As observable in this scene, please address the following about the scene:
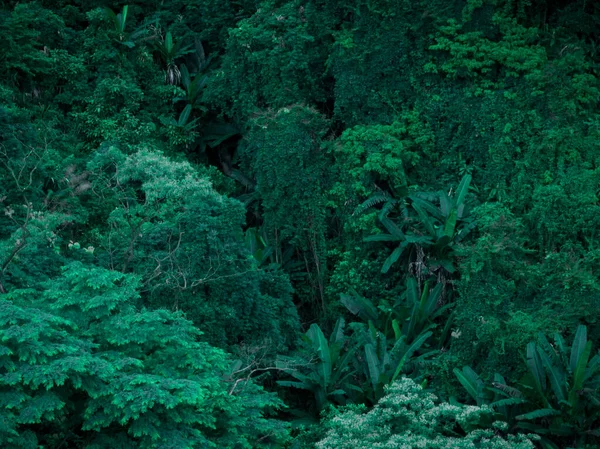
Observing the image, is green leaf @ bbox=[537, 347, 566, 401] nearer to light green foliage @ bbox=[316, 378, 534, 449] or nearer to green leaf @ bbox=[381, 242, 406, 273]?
light green foliage @ bbox=[316, 378, 534, 449]

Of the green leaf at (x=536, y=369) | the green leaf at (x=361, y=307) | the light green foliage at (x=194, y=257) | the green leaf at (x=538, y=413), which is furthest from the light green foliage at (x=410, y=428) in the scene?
the green leaf at (x=361, y=307)

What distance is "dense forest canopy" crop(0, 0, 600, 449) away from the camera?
9078 millimetres

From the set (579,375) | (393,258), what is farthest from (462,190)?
(579,375)

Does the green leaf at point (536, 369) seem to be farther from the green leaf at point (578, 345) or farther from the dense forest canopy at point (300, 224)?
the green leaf at point (578, 345)

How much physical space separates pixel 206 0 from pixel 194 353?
1226cm

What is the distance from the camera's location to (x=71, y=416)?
8594mm

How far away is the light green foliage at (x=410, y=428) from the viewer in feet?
30.8

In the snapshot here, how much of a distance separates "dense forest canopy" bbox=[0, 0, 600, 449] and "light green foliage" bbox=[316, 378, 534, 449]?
0.03 meters

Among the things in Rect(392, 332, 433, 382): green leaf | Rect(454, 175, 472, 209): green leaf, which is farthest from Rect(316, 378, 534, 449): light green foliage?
Rect(454, 175, 472, 209): green leaf

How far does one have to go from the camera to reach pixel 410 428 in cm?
974

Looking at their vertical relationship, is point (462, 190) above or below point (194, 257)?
below

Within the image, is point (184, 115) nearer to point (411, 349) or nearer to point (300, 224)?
point (300, 224)

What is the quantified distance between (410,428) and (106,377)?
3722 millimetres

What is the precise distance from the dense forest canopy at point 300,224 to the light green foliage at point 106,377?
1.2 inches
